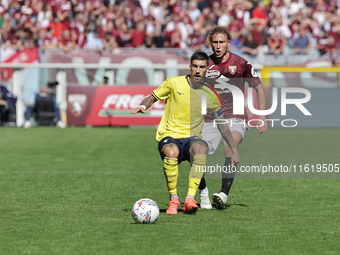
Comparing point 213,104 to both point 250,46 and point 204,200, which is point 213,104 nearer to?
point 204,200

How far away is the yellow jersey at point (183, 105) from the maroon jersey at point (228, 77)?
0.39m

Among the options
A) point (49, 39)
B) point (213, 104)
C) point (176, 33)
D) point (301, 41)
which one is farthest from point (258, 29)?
point (213, 104)

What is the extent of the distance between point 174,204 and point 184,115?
0.96m

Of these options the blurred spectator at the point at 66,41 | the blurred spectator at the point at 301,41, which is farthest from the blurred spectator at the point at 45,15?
the blurred spectator at the point at 301,41

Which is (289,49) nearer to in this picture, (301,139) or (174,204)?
(301,139)

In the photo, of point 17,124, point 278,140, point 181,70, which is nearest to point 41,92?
point 17,124

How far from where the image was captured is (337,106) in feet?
54.5

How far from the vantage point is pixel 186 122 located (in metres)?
5.80

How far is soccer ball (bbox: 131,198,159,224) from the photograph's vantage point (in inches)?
197

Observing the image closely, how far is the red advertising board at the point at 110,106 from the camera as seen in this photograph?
17.1 m

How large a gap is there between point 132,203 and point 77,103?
11.5 meters

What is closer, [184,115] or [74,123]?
[184,115]

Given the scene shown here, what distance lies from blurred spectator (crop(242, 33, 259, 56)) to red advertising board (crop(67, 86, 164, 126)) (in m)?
3.42

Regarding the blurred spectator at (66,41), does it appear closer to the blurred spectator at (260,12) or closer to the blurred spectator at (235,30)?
the blurred spectator at (235,30)
